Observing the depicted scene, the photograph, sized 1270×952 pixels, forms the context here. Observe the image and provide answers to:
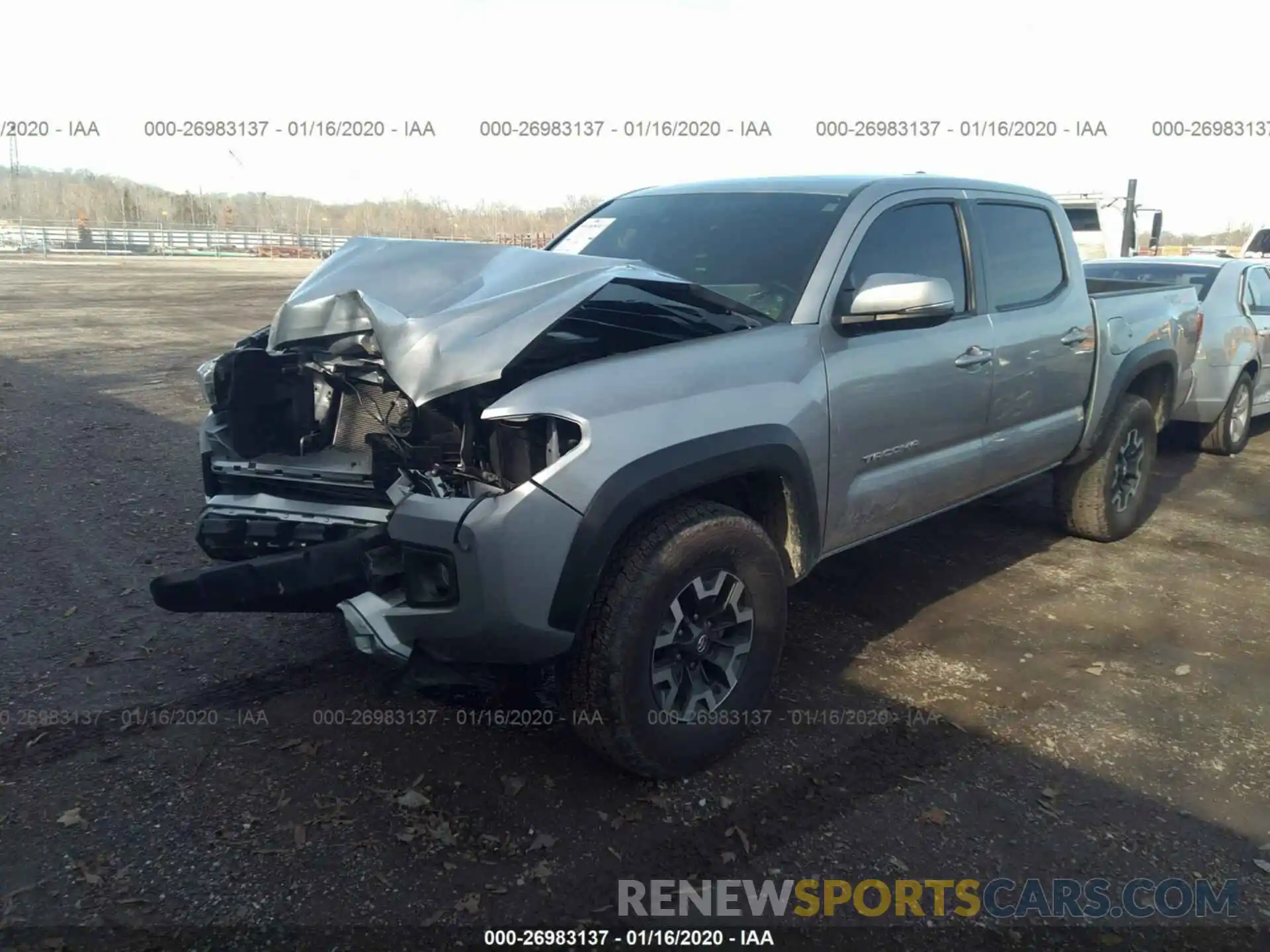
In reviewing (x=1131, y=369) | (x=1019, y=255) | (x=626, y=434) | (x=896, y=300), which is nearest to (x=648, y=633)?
(x=626, y=434)

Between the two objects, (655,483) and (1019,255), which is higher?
(1019,255)

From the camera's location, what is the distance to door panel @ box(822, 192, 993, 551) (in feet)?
11.7

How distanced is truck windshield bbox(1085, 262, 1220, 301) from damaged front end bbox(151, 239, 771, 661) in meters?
6.59

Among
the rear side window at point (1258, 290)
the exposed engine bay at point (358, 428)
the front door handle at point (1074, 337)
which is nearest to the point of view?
the exposed engine bay at point (358, 428)

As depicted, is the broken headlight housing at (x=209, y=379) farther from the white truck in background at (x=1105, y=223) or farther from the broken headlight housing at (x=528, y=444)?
the white truck in background at (x=1105, y=223)

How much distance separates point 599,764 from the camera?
3223 millimetres

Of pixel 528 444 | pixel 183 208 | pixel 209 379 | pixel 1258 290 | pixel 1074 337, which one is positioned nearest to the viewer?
pixel 528 444

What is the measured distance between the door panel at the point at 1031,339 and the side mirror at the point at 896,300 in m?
0.97

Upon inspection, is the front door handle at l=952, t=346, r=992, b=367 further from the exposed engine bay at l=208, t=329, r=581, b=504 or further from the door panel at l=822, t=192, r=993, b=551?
the exposed engine bay at l=208, t=329, r=581, b=504

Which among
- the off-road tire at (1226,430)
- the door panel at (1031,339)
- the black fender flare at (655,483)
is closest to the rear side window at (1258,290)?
the off-road tire at (1226,430)

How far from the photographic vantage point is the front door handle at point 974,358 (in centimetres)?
406

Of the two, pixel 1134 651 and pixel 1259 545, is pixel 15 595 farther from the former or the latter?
pixel 1259 545

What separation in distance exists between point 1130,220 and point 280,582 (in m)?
16.3

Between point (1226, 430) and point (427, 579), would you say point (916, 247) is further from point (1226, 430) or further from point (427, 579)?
point (1226, 430)
